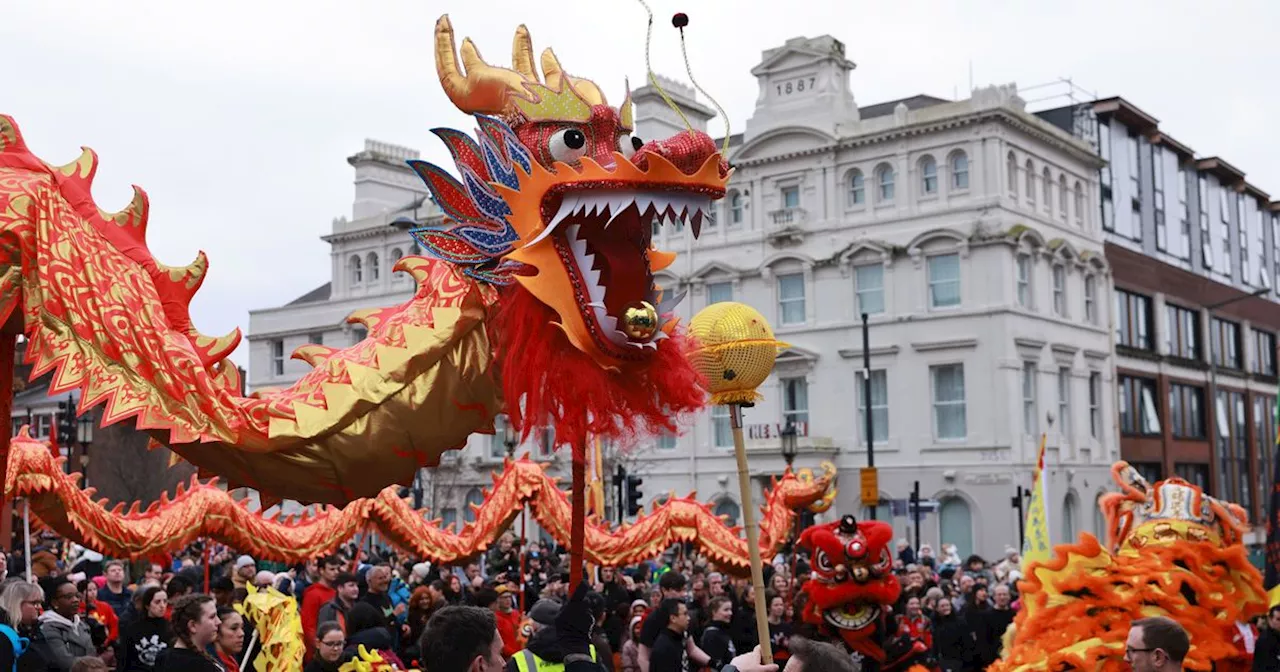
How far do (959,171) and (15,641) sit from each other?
3158 centimetres

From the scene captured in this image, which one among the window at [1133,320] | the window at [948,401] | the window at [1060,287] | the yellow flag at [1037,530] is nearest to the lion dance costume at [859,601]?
the yellow flag at [1037,530]

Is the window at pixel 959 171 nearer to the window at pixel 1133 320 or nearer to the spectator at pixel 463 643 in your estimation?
the window at pixel 1133 320

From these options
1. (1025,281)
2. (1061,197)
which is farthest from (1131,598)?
(1061,197)

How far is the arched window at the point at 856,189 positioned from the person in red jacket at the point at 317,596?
29.0 meters

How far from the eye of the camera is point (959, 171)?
35.5 metres

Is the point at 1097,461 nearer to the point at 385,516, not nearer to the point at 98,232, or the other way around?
the point at 385,516

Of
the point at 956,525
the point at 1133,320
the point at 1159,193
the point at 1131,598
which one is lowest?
the point at 956,525

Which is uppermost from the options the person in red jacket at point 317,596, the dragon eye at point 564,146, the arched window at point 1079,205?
the arched window at point 1079,205

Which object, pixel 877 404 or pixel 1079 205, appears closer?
pixel 877 404

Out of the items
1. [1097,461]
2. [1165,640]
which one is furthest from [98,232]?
[1097,461]

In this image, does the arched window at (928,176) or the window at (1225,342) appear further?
the window at (1225,342)

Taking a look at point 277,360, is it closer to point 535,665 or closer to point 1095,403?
point 1095,403

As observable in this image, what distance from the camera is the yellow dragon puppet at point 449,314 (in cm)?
539

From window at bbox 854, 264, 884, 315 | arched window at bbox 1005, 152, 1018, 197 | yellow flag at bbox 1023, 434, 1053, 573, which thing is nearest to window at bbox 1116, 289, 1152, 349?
arched window at bbox 1005, 152, 1018, 197
